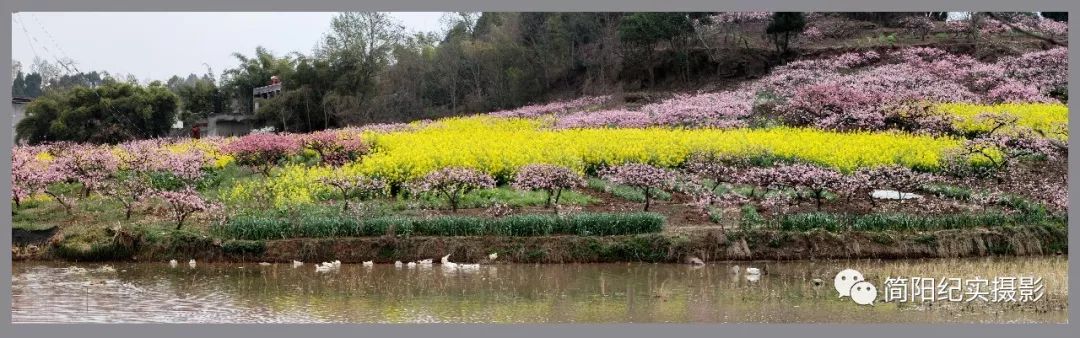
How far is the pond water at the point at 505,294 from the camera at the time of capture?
9.20 m

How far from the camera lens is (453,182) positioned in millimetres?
14555

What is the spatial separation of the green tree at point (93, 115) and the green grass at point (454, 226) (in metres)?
11.3

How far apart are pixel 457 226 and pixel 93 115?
14269 mm

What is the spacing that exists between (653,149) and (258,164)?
7.23 m

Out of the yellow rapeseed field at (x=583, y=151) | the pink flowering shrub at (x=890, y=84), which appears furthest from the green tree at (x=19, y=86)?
the pink flowering shrub at (x=890, y=84)

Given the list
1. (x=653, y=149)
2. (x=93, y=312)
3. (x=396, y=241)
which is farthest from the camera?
(x=653, y=149)

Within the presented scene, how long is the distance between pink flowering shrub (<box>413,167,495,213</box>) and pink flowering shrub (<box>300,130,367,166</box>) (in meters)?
3.48

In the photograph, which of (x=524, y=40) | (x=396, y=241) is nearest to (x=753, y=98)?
(x=524, y=40)

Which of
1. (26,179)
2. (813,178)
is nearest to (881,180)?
(813,178)

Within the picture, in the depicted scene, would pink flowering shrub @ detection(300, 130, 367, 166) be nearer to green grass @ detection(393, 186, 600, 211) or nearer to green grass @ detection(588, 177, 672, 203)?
green grass @ detection(393, 186, 600, 211)

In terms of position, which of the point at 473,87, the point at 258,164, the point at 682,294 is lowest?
the point at 682,294

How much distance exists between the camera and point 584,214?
13.1 m

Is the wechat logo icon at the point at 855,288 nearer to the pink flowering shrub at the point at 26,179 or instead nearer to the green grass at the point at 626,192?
the green grass at the point at 626,192

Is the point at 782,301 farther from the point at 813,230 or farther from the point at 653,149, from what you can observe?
the point at 653,149
